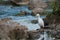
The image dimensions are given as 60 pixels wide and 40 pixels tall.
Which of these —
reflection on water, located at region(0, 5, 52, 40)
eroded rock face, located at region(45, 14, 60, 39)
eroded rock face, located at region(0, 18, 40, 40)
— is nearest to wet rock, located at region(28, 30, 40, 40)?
eroded rock face, located at region(0, 18, 40, 40)

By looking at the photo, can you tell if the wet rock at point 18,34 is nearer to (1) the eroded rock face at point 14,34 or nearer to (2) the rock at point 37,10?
(1) the eroded rock face at point 14,34

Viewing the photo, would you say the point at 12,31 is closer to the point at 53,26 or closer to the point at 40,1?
the point at 53,26

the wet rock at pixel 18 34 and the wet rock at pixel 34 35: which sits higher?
the wet rock at pixel 18 34

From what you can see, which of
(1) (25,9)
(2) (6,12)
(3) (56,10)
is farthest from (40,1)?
(3) (56,10)

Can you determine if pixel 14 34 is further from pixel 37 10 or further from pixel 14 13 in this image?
pixel 37 10

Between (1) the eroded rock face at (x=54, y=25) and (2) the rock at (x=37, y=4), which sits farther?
(2) the rock at (x=37, y=4)

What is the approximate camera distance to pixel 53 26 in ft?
22.2

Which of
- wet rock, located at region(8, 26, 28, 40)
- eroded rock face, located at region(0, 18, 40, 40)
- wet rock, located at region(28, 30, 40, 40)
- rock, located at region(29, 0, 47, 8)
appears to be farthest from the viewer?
rock, located at region(29, 0, 47, 8)

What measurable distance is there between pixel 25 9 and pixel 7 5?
4.00 ft

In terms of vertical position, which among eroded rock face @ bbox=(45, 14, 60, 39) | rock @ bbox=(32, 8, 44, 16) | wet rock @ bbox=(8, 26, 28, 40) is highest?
wet rock @ bbox=(8, 26, 28, 40)

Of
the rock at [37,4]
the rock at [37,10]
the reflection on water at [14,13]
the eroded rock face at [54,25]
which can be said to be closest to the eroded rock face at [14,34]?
the eroded rock face at [54,25]

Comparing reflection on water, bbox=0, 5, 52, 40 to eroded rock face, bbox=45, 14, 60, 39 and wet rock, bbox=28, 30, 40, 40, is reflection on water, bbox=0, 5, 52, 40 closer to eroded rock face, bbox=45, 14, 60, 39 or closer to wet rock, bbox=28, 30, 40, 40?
eroded rock face, bbox=45, 14, 60, 39

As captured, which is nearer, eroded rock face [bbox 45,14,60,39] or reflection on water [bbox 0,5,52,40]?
eroded rock face [bbox 45,14,60,39]

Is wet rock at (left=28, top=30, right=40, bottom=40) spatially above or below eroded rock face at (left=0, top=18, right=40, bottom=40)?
below
